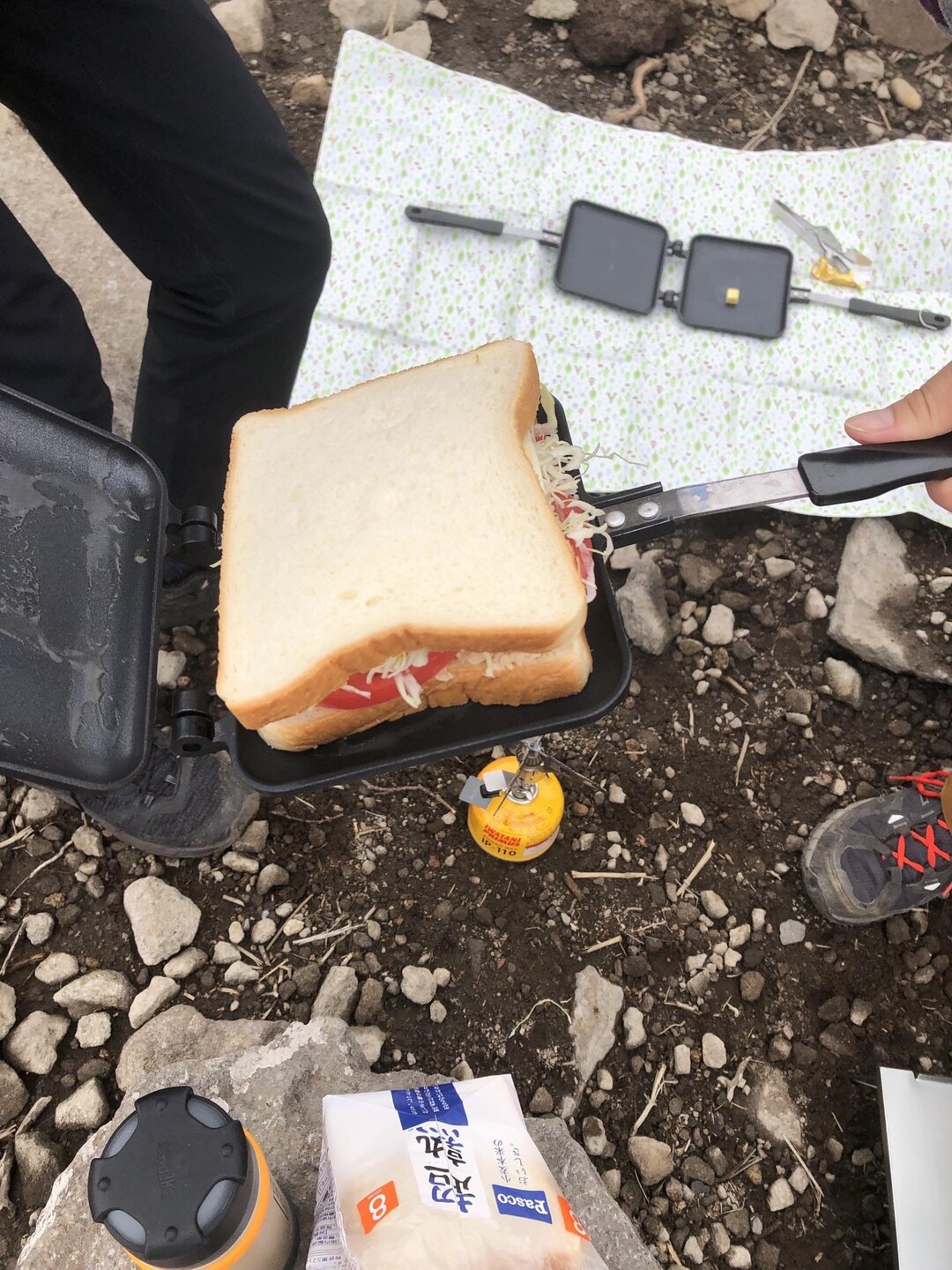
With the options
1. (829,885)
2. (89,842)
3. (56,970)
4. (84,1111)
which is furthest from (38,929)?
(829,885)

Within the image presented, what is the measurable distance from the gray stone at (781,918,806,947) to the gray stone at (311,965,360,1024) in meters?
1.12

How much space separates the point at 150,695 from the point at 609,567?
1513 mm

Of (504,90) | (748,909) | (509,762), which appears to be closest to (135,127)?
(509,762)

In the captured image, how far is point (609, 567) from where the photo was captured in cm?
271

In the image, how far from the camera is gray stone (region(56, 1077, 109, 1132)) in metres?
1.95

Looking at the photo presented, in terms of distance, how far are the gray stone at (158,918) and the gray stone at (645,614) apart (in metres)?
1.44

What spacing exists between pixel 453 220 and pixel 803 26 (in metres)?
1.89

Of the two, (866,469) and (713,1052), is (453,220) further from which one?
(713,1052)

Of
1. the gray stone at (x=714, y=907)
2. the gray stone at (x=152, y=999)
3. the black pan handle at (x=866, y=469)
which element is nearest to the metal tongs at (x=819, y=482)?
the black pan handle at (x=866, y=469)

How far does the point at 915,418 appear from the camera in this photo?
1717mm

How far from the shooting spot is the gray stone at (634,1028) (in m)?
2.12

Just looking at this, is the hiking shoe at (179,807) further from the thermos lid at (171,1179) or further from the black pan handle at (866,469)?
the black pan handle at (866,469)

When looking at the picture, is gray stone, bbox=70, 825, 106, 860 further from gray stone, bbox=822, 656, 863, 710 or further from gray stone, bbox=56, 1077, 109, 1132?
gray stone, bbox=822, 656, 863, 710

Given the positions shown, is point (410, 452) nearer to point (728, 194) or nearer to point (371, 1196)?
point (371, 1196)
